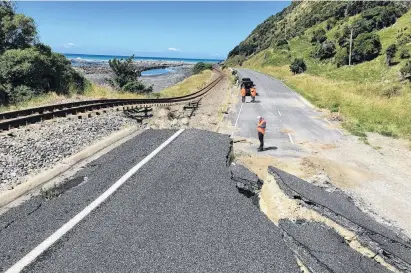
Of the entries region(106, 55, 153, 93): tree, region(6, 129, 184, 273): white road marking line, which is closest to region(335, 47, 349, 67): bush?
region(106, 55, 153, 93): tree

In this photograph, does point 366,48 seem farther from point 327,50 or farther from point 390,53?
point 327,50

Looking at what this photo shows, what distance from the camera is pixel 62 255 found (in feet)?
15.9

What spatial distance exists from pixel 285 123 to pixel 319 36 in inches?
2528

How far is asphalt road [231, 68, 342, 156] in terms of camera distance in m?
19.2

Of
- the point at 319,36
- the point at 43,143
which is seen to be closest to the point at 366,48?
the point at 319,36

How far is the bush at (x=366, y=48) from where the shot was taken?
5312 cm

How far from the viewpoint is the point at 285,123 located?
2373 cm

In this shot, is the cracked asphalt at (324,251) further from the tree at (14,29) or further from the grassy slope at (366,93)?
the tree at (14,29)

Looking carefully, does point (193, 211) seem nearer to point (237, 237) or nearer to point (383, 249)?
point (237, 237)

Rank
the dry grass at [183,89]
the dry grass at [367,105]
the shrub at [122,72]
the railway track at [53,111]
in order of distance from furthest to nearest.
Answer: the shrub at [122,72]
the dry grass at [183,89]
the dry grass at [367,105]
the railway track at [53,111]

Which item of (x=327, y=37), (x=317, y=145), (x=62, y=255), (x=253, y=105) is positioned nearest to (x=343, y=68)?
(x=327, y=37)

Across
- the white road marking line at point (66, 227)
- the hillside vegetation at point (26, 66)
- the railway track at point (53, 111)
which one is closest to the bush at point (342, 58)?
the railway track at point (53, 111)

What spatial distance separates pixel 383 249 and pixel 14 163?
9.53m

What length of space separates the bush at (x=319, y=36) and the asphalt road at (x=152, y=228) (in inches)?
3092
